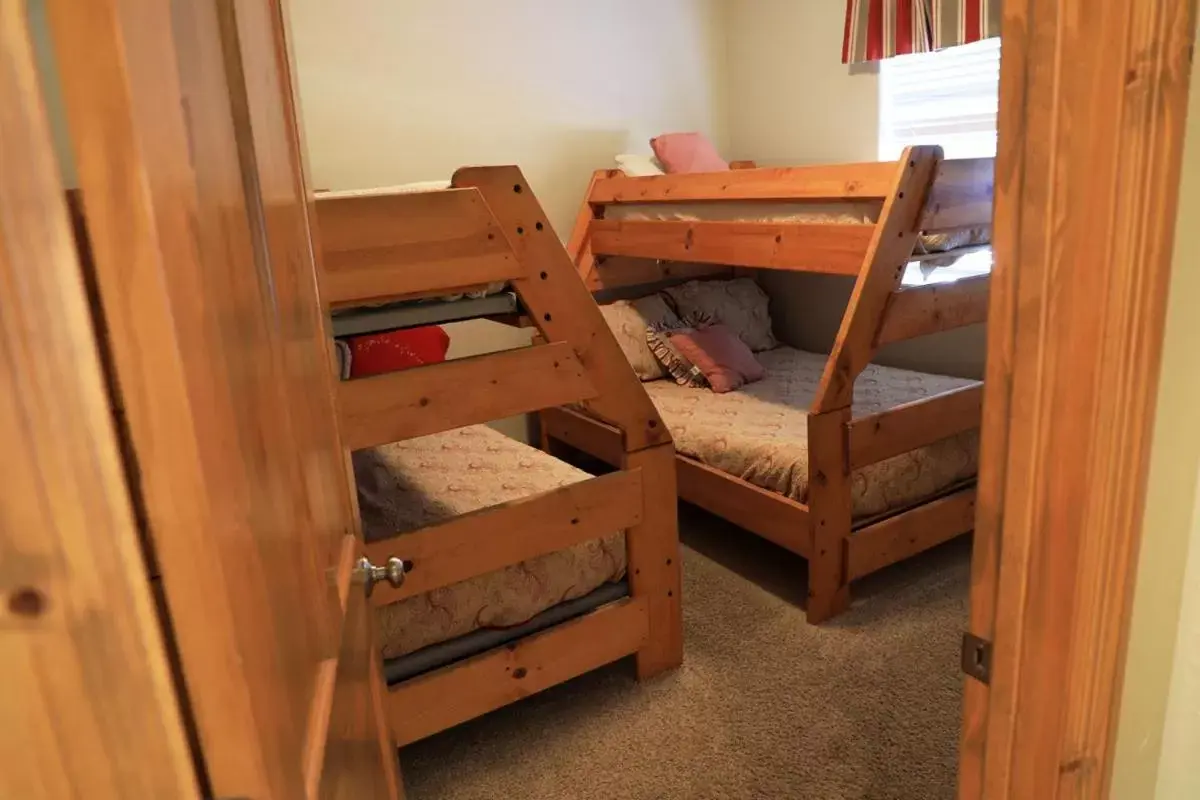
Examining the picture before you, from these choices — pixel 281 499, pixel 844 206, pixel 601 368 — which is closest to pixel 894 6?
pixel 844 206

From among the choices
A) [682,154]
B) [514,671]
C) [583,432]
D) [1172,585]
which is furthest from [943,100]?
[1172,585]

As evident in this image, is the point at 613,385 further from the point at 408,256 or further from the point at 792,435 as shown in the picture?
the point at 792,435

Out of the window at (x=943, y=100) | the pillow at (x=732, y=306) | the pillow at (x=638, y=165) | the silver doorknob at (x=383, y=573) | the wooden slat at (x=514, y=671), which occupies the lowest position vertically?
the wooden slat at (x=514, y=671)

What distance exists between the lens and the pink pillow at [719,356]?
3396mm

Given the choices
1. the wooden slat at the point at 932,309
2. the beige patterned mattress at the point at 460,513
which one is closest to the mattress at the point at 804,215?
the wooden slat at the point at 932,309

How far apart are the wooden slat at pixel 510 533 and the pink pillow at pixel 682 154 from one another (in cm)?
188

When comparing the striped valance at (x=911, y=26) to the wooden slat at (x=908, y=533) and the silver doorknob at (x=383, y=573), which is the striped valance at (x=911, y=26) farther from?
the silver doorknob at (x=383, y=573)

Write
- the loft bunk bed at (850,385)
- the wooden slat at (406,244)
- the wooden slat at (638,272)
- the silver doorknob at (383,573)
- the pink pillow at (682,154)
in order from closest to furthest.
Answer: the silver doorknob at (383,573), the wooden slat at (406,244), the loft bunk bed at (850,385), the pink pillow at (682,154), the wooden slat at (638,272)

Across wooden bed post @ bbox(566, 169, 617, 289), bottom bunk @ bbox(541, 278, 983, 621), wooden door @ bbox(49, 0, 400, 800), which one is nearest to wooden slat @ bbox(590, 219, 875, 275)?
wooden bed post @ bbox(566, 169, 617, 289)

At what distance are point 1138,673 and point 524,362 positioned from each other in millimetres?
1323

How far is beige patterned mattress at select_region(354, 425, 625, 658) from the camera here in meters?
1.87

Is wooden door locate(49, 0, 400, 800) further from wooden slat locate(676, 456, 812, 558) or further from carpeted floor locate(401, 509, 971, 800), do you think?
wooden slat locate(676, 456, 812, 558)

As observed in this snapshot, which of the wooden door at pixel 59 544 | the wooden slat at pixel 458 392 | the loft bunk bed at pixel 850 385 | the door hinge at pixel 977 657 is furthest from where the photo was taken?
the loft bunk bed at pixel 850 385

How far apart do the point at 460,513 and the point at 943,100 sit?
101 inches
